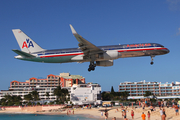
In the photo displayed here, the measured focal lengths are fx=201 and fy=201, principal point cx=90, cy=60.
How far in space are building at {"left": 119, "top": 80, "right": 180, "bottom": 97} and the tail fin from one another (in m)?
160

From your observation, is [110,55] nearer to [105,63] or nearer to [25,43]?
[105,63]

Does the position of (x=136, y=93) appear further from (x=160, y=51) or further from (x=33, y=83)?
(x=160, y=51)

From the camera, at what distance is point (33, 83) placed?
19025cm

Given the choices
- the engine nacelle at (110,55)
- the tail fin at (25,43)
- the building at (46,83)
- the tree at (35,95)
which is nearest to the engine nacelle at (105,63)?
the engine nacelle at (110,55)

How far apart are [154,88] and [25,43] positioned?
165148 mm

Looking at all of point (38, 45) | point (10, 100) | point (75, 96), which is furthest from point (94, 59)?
point (10, 100)

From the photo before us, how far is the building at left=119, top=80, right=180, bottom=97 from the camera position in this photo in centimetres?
18625

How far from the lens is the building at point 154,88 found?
Answer: 186m

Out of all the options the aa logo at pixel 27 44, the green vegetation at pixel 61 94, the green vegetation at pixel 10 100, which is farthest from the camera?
the green vegetation at pixel 10 100

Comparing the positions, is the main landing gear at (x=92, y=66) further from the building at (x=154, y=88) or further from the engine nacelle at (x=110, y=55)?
the building at (x=154, y=88)

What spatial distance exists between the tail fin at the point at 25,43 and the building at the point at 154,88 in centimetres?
15986

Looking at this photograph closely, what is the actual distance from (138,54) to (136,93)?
514 feet

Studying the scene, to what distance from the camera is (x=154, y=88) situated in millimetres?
191625

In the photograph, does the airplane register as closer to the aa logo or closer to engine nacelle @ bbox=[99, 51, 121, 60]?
engine nacelle @ bbox=[99, 51, 121, 60]
